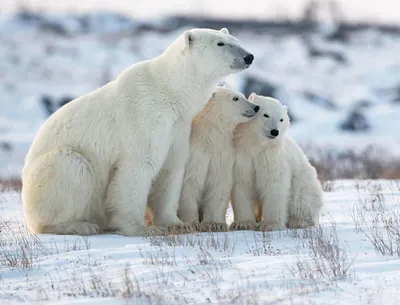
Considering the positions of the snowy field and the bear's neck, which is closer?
the snowy field

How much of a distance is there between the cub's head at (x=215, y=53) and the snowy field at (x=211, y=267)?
1402mm

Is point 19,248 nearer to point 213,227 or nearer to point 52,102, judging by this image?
point 213,227

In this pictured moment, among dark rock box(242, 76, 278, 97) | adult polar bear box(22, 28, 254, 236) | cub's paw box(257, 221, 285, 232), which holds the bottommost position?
cub's paw box(257, 221, 285, 232)

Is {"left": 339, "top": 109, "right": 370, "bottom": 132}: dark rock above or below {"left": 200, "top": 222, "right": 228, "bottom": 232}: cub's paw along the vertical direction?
above

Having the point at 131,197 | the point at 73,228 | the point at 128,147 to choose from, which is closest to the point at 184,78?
the point at 128,147

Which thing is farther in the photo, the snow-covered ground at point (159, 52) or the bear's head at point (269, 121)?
the snow-covered ground at point (159, 52)

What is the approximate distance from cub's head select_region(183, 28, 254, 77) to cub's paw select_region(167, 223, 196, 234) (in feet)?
4.31

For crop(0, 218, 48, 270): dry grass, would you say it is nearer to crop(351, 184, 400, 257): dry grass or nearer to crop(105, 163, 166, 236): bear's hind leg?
crop(105, 163, 166, 236): bear's hind leg

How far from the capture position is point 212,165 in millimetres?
7258

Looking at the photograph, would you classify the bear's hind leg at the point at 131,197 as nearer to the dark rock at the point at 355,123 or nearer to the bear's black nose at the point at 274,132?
the bear's black nose at the point at 274,132

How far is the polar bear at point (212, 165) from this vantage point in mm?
7246

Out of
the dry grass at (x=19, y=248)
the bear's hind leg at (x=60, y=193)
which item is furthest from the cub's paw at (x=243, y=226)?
the dry grass at (x=19, y=248)

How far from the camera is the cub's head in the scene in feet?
22.7

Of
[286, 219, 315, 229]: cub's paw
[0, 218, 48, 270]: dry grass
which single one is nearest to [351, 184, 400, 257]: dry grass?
[286, 219, 315, 229]: cub's paw
